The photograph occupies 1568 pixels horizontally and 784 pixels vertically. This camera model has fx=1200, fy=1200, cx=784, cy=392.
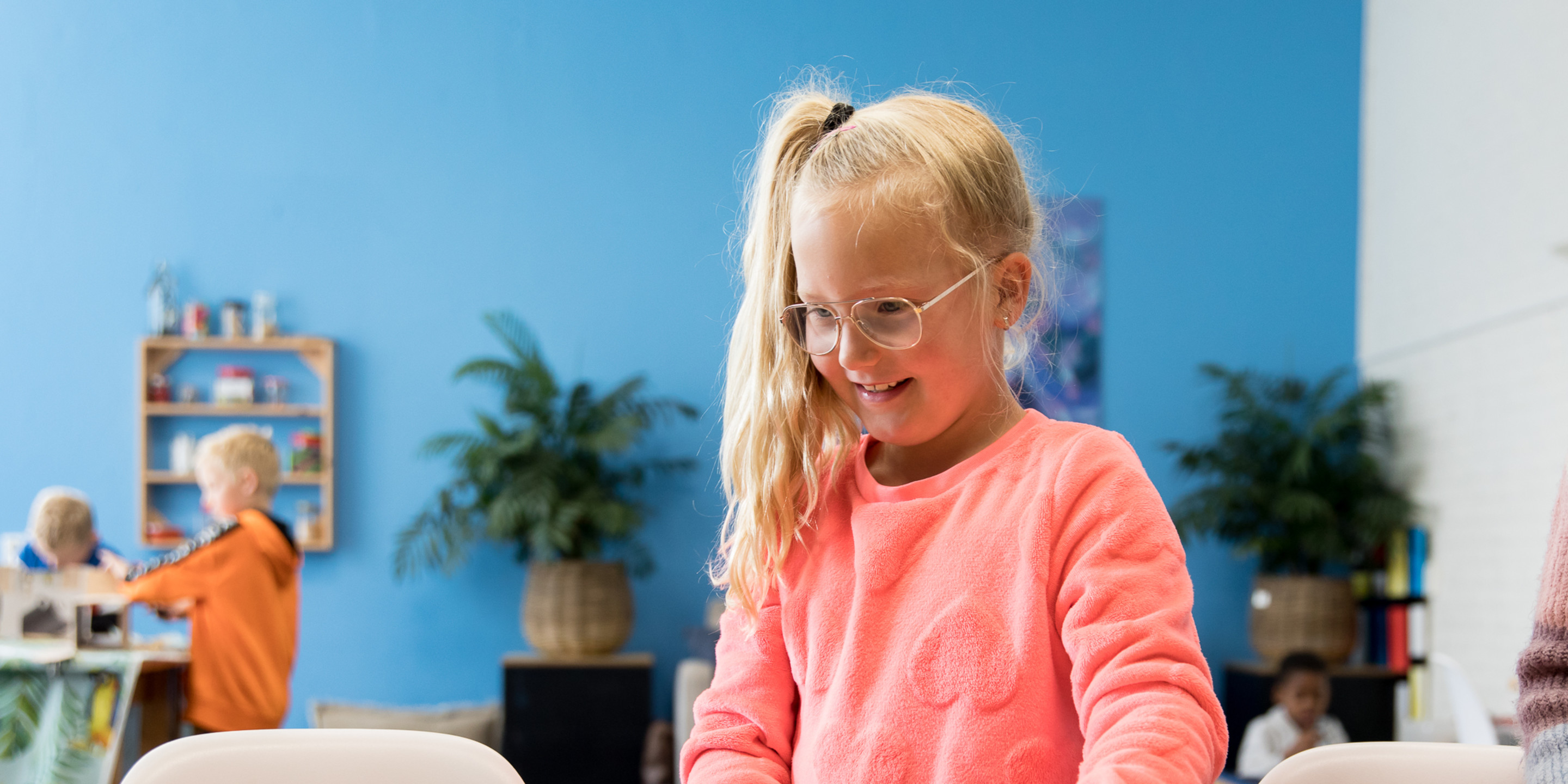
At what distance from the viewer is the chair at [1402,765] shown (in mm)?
920

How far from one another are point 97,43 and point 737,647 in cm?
492

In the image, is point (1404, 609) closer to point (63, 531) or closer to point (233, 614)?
point (233, 614)

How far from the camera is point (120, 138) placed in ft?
15.7

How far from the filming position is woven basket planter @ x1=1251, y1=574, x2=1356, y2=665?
420 centimetres

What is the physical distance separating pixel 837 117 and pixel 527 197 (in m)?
4.04

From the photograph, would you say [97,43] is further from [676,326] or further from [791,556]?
[791,556]

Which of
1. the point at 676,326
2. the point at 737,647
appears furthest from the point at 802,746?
the point at 676,326

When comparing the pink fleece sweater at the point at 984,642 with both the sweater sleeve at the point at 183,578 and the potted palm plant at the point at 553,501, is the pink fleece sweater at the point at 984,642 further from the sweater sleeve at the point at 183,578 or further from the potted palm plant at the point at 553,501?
the potted palm plant at the point at 553,501

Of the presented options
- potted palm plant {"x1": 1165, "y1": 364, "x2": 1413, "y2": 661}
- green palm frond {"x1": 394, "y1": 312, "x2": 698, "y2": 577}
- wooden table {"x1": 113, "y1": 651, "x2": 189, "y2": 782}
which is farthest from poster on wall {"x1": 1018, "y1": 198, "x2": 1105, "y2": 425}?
wooden table {"x1": 113, "y1": 651, "x2": 189, "y2": 782}

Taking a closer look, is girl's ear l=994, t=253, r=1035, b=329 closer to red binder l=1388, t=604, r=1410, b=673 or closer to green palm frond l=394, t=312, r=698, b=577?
green palm frond l=394, t=312, r=698, b=577

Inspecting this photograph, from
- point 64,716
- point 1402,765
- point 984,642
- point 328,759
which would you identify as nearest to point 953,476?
point 984,642

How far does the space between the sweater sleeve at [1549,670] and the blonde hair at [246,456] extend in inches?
126

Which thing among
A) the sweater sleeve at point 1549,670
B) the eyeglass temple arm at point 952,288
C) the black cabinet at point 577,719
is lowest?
the black cabinet at point 577,719

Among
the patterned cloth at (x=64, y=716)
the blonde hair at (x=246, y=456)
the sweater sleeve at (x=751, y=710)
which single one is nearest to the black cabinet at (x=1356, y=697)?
the blonde hair at (x=246, y=456)
